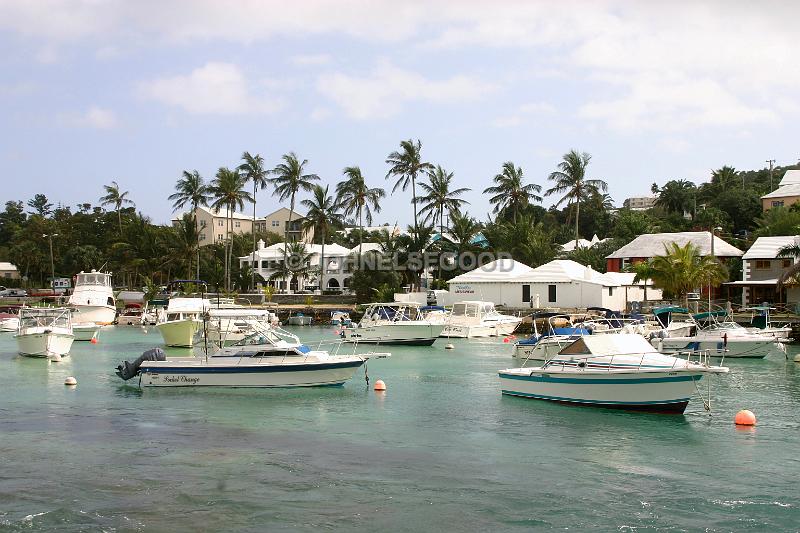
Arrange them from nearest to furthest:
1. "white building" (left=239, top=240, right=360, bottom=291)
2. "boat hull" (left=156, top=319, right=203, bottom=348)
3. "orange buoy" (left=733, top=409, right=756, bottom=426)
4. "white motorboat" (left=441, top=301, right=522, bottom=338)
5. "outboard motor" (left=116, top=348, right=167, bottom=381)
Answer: "orange buoy" (left=733, top=409, right=756, bottom=426), "outboard motor" (left=116, top=348, right=167, bottom=381), "boat hull" (left=156, top=319, right=203, bottom=348), "white motorboat" (left=441, top=301, right=522, bottom=338), "white building" (left=239, top=240, right=360, bottom=291)

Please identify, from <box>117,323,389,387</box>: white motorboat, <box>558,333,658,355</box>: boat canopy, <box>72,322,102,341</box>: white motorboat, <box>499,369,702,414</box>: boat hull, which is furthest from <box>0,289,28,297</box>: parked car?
<box>558,333,658,355</box>: boat canopy

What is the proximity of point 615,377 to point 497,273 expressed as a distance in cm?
4935

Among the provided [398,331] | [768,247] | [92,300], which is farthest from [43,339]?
[768,247]

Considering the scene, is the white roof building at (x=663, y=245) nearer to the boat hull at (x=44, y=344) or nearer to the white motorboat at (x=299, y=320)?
the white motorboat at (x=299, y=320)

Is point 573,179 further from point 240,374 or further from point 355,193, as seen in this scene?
point 240,374

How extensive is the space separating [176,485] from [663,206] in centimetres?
11441

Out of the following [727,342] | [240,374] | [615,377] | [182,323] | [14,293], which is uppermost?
[14,293]

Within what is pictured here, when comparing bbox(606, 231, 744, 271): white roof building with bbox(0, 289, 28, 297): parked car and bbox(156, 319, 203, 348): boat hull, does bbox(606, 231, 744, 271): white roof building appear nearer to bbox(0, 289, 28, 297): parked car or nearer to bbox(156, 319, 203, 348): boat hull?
bbox(156, 319, 203, 348): boat hull

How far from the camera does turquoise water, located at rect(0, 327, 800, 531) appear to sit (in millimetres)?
15805

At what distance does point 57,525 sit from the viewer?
1538 cm

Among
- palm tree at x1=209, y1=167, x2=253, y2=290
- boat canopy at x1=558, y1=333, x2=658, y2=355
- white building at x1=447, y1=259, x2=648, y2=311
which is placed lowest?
boat canopy at x1=558, y1=333, x2=658, y2=355

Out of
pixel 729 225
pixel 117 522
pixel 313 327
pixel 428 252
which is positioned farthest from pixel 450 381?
pixel 729 225

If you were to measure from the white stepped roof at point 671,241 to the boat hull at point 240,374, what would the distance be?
2414 inches

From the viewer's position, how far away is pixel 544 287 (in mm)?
73000
